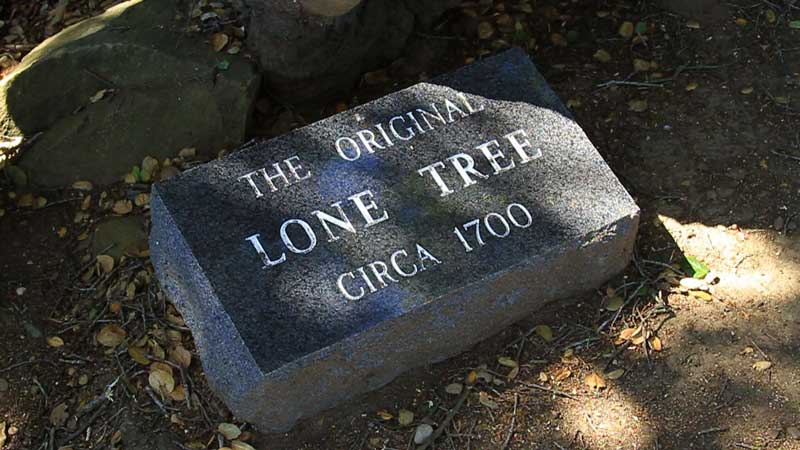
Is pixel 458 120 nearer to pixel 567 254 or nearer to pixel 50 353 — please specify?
pixel 567 254

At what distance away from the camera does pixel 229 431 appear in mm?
3219

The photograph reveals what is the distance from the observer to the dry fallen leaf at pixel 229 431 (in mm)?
Result: 3209

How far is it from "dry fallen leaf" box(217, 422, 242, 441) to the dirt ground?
0.05ft

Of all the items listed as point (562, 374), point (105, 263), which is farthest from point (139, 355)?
point (562, 374)

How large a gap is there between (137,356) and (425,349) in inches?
36.1

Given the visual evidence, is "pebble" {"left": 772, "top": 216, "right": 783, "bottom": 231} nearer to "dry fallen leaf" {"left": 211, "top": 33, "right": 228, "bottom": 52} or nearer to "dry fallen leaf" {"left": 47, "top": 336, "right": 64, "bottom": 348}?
"dry fallen leaf" {"left": 211, "top": 33, "right": 228, "bottom": 52}

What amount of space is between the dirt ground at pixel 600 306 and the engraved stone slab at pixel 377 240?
0.13 m

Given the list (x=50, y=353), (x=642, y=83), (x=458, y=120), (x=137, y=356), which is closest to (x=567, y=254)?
(x=458, y=120)

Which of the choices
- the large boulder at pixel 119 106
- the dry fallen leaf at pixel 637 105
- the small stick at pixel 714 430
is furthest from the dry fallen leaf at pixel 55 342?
the dry fallen leaf at pixel 637 105

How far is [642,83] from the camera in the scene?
13.0 feet

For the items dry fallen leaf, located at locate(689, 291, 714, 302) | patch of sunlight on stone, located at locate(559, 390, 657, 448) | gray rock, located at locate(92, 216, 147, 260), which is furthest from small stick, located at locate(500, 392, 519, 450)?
gray rock, located at locate(92, 216, 147, 260)

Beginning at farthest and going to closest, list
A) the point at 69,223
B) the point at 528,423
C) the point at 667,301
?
the point at 69,223 < the point at 667,301 < the point at 528,423

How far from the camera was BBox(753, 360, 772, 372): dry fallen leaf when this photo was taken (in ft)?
10.6

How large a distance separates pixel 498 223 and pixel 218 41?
1352 mm
